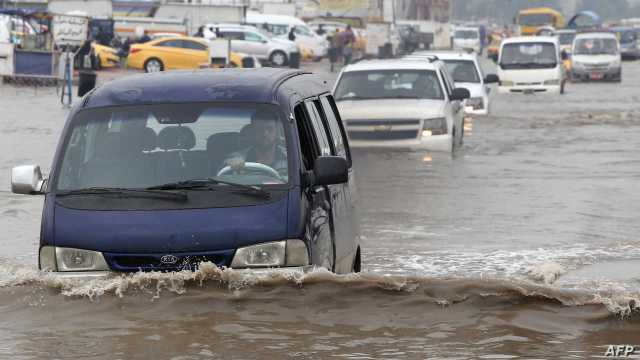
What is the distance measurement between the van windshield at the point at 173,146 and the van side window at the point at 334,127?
47.2 inches

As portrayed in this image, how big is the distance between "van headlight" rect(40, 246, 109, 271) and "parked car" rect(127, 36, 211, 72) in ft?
145

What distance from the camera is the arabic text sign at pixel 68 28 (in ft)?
154

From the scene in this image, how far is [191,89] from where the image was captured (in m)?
9.32

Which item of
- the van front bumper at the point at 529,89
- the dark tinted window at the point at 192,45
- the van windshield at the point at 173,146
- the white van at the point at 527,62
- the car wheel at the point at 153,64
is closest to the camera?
the van windshield at the point at 173,146

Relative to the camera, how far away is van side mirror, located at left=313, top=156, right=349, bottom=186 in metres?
8.95

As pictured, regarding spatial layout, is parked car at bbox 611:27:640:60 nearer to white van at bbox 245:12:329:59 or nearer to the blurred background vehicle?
the blurred background vehicle

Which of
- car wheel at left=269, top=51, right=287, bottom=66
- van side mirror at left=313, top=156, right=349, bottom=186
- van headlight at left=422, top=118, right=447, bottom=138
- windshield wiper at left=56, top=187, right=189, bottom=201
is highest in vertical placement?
van side mirror at left=313, top=156, right=349, bottom=186

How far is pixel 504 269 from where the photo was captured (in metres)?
13.0

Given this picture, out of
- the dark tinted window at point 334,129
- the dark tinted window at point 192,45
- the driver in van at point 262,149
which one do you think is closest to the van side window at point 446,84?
the dark tinted window at point 334,129

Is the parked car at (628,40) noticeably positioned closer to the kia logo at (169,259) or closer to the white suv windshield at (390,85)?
the white suv windshield at (390,85)

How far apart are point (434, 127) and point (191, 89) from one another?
563 inches

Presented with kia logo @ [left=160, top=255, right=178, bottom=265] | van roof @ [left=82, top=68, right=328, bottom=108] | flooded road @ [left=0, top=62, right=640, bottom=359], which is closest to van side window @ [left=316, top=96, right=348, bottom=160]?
van roof @ [left=82, top=68, right=328, bottom=108]

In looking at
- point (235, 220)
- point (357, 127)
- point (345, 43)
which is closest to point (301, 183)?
point (235, 220)

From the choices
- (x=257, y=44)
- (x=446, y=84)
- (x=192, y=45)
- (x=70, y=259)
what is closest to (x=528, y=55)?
(x=192, y=45)
